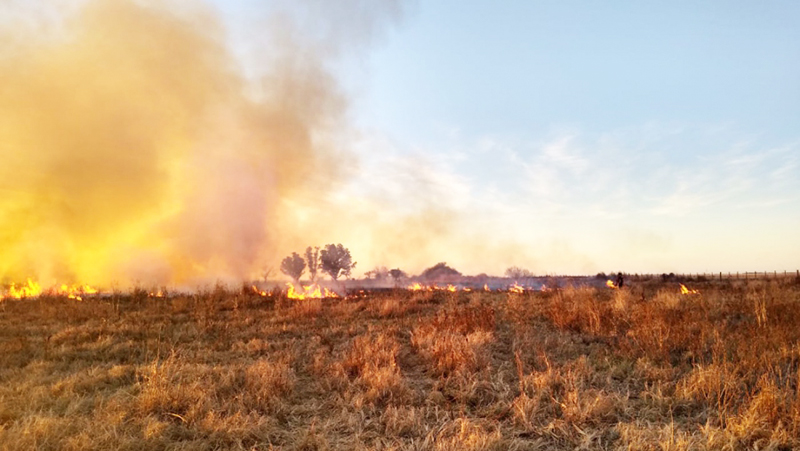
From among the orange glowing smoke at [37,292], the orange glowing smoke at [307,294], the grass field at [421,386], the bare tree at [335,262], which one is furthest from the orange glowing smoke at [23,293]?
the bare tree at [335,262]

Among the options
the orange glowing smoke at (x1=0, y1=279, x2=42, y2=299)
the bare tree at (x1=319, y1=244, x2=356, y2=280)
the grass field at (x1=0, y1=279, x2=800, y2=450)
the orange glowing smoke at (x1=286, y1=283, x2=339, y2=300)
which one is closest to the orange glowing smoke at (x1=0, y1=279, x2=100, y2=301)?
the orange glowing smoke at (x1=0, y1=279, x2=42, y2=299)

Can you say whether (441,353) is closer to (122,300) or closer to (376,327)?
(376,327)

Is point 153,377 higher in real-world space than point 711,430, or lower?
higher

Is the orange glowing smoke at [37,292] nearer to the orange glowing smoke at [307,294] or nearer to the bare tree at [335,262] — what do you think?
the orange glowing smoke at [307,294]

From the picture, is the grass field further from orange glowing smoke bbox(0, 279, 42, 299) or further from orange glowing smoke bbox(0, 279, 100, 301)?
orange glowing smoke bbox(0, 279, 42, 299)

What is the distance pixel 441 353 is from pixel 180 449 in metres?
4.67

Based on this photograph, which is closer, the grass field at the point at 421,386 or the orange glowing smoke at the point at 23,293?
the grass field at the point at 421,386

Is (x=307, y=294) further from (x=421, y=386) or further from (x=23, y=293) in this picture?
(x=421, y=386)

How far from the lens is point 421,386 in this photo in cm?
710

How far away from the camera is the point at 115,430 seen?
4.97 metres

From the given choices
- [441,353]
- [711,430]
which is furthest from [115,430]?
[711,430]

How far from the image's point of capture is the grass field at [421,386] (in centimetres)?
502

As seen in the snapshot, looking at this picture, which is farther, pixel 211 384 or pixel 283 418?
pixel 211 384

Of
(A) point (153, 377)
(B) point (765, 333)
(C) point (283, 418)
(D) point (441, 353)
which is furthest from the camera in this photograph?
(B) point (765, 333)
